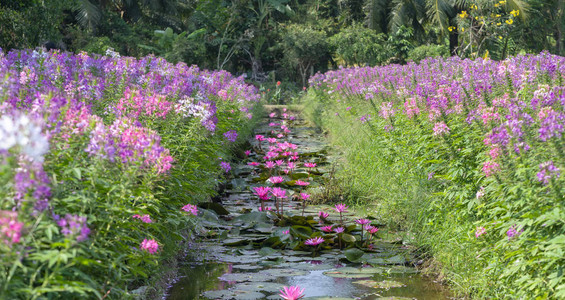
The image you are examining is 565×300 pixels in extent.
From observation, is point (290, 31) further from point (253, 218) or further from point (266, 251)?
point (266, 251)

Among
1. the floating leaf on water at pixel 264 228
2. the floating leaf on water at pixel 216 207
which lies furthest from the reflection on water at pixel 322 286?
the floating leaf on water at pixel 216 207

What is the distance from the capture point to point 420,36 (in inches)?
1308

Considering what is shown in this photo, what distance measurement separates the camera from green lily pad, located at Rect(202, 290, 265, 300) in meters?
3.97

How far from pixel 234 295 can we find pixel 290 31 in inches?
985

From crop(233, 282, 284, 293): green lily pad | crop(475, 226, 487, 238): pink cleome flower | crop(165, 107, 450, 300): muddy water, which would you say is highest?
crop(475, 226, 487, 238): pink cleome flower

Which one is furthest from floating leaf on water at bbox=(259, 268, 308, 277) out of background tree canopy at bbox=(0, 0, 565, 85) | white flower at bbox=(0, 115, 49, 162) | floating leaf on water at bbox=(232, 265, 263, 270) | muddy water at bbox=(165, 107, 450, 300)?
background tree canopy at bbox=(0, 0, 565, 85)

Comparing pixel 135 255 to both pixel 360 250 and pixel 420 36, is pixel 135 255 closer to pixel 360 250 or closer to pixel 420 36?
pixel 360 250

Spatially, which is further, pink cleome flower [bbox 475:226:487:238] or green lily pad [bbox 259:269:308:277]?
green lily pad [bbox 259:269:308:277]

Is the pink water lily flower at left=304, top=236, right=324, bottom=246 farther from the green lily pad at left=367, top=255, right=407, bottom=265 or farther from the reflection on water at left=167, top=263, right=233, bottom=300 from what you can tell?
the reflection on water at left=167, top=263, right=233, bottom=300

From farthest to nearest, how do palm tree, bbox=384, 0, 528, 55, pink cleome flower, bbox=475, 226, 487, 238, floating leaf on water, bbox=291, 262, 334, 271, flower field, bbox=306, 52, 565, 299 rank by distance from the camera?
palm tree, bbox=384, 0, 528, 55
floating leaf on water, bbox=291, 262, 334, 271
pink cleome flower, bbox=475, 226, 487, 238
flower field, bbox=306, 52, 565, 299

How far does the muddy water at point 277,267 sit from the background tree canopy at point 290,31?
19.3 metres

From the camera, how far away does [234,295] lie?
402cm

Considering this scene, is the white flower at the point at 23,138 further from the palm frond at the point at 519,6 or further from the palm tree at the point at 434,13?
the palm frond at the point at 519,6

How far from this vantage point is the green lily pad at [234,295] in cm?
397
